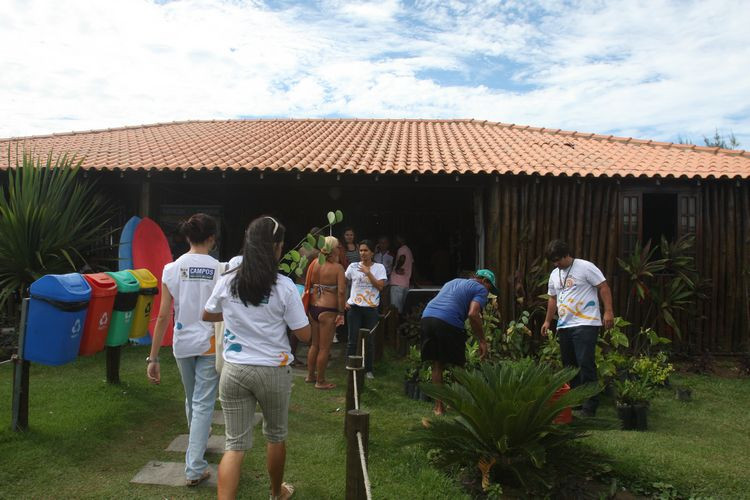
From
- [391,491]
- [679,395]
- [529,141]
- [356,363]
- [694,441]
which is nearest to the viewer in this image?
[391,491]

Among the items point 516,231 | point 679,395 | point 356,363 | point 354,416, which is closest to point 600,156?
point 516,231

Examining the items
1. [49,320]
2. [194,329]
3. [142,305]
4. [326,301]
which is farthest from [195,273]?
[326,301]

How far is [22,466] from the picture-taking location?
3777 millimetres

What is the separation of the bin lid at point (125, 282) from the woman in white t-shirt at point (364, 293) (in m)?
2.26

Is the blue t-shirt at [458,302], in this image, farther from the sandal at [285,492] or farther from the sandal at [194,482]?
the sandal at [194,482]

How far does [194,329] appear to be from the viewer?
A: 3475mm

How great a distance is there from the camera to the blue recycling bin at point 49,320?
14.0 feet

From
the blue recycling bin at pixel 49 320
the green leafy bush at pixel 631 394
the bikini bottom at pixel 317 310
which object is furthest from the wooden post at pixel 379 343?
the blue recycling bin at pixel 49 320

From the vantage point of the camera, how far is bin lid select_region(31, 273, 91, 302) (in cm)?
428

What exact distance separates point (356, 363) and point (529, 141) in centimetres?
811

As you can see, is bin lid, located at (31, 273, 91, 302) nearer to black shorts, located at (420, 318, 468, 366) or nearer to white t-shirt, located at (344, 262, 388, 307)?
white t-shirt, located at (344, 262, 388, 307)

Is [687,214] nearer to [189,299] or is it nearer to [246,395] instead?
[189,299]

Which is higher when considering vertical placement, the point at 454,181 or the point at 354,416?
the point at 454,181

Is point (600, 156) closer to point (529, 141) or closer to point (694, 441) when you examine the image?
point (529, 141)
